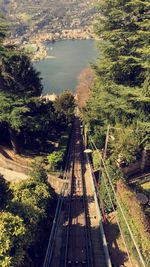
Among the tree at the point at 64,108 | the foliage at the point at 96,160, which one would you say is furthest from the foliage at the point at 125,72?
the tree at the point at 64,108

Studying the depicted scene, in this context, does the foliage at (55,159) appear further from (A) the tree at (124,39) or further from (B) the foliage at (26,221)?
(A) the tree at (124,39)

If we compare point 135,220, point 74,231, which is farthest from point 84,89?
point 135,220

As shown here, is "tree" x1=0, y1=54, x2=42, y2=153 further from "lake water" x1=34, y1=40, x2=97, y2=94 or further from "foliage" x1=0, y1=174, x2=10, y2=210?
"lake water" x1=34, y1=40, x2=97, y2=94

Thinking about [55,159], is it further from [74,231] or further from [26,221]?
[26,221]

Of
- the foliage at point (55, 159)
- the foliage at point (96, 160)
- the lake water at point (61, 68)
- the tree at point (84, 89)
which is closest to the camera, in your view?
the foliage at point (96, 160)

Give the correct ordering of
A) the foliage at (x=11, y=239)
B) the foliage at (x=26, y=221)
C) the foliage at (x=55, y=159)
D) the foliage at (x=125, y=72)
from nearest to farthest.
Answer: the foliage at (x=11, y=239), the foliage at (x=26, y=221), the foliage at (x=125, y=72), the foliage at (x=55, y=159)

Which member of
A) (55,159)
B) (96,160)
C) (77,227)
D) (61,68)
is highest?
(61,68)
